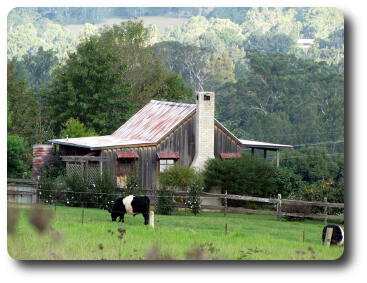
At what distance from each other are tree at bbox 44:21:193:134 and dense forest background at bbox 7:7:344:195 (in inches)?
2.0

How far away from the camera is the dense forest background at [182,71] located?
18594mm

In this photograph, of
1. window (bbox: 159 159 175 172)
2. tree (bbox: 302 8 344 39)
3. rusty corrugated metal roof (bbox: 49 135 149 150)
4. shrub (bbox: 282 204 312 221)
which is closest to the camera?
tree (bbox: 302 8 344 39)

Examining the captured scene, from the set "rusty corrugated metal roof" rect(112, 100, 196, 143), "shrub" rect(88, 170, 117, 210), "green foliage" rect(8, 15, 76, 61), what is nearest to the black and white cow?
"shrub" rect(88, 170, 117, 210)

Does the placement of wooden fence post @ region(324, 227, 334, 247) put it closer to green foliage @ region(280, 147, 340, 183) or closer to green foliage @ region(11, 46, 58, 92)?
green foliage @ region(280, 147, 340, 183)

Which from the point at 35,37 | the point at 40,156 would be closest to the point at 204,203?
the point at 40,156

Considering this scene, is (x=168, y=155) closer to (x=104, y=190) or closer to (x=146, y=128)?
(x=146, y=128)

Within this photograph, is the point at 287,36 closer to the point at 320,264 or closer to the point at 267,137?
the point at 320,264

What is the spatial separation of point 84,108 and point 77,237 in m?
16.9

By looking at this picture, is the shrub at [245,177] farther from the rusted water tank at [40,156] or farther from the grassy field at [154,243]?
the grassy field at [154,243]

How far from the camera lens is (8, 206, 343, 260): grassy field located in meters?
14.5

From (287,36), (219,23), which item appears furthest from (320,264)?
(287,36)

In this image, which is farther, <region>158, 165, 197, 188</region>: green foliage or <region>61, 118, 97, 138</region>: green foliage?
<region>61, 118, 97, 138</region>: green foliage

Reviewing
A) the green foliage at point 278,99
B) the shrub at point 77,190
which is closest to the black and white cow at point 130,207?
the shrub at point 77,190
